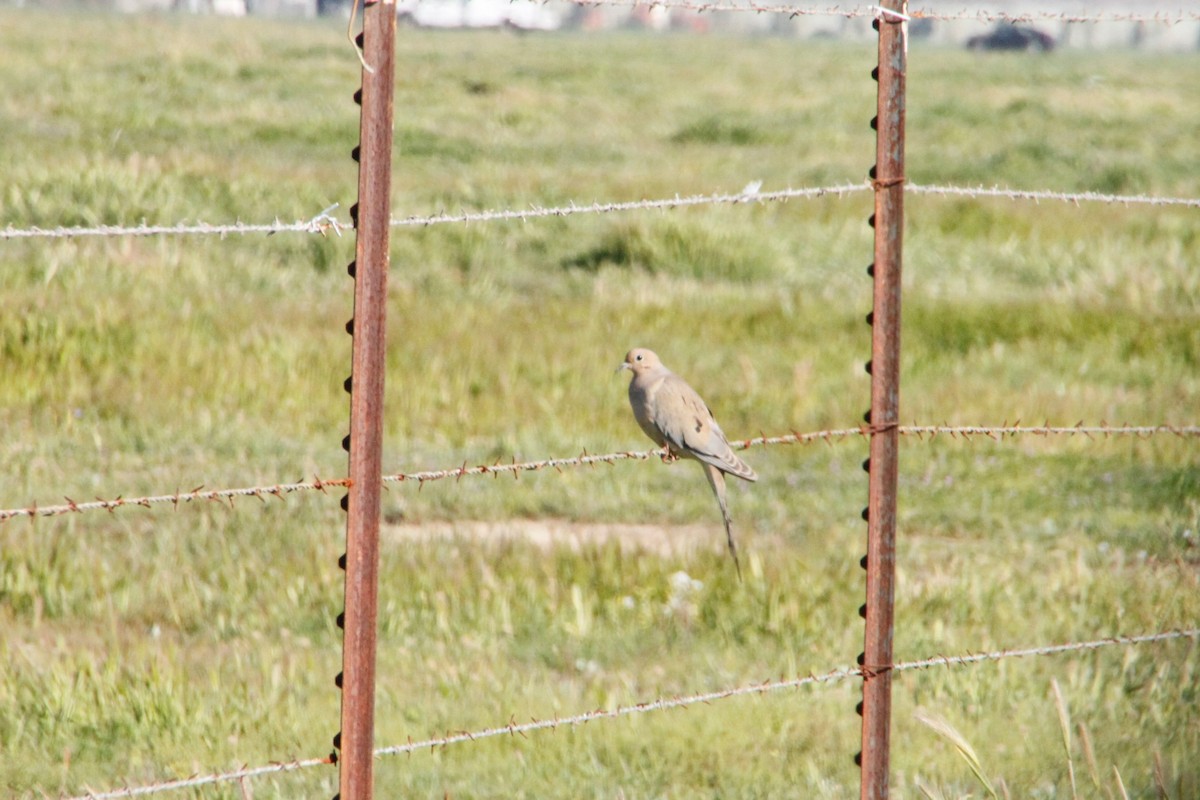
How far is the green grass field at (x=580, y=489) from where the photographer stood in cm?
482

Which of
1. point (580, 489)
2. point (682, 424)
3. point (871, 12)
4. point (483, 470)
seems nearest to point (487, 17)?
point (580, 489)

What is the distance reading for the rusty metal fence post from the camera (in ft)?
9.77

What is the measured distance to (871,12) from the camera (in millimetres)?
3482

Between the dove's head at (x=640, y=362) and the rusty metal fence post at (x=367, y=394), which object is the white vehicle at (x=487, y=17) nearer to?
the dove's head at (x=640, y=362)

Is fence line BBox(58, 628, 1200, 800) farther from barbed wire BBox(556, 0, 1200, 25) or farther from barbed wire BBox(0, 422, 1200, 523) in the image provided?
barbed wire BBox(556, 0, 1200, 25)

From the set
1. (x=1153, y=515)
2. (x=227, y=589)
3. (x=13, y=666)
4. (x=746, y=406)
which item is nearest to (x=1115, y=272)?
(x=746, y=406)

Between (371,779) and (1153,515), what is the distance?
16.4 feet

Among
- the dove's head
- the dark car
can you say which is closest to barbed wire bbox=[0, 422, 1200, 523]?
the dove's head

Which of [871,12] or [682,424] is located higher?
[871,12]

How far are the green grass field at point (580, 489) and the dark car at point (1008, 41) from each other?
54371mm

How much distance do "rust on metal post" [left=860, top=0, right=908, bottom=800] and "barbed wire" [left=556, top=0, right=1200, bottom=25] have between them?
0.25 feet

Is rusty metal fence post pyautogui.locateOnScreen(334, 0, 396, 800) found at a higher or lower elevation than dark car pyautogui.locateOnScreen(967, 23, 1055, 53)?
lower

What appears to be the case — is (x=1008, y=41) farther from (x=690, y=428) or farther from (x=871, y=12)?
(x=871, y=12)

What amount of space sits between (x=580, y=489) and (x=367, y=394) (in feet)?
15.1
